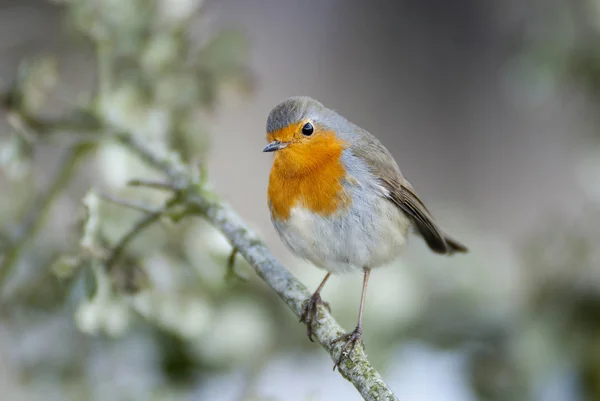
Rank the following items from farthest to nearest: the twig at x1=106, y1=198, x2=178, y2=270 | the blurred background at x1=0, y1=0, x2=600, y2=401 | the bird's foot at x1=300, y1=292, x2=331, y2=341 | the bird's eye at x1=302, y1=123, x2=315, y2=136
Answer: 1. the blurred background at x1=0, y1=0, x2=600, y2=401
2. the bird's eye at x1=302, y1=123, x2=315, y2=136
3. the twig at x1=106, y1=198, x2=178, y2=270
4. the bird's foot at x1=300, y1=292, x2=331, y2=341

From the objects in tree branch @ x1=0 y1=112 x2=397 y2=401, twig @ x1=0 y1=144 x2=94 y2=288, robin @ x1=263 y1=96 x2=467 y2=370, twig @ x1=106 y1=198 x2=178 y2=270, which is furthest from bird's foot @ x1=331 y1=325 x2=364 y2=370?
twig @ x1=0 y1=144 x2=94 y2=288

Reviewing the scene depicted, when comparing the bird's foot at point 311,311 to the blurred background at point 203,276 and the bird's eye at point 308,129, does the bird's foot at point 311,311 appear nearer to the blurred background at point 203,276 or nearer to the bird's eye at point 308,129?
the blurred background at point 203,276

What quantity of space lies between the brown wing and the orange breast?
6cm

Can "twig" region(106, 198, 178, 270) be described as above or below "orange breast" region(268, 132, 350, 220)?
below

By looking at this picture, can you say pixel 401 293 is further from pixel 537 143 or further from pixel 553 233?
pixel 537 143

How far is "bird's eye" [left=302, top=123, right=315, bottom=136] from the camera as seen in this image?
57.4 inches

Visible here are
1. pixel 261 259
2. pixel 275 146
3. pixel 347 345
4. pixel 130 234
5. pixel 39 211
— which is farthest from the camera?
pixel 39 211

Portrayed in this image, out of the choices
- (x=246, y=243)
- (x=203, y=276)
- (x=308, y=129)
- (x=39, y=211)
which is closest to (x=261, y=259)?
(x=246, y=243)

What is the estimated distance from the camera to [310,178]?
1.40 meters

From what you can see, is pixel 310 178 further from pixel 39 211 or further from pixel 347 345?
pixel 39 211

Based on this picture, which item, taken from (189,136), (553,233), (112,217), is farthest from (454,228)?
(112,217)

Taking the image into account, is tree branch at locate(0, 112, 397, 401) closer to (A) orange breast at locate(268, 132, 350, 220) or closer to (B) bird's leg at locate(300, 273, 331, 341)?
(B) bird's leg at locate(300, 273, 331, 341)

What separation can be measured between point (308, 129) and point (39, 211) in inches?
25.0

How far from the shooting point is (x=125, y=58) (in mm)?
1796
